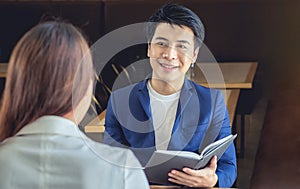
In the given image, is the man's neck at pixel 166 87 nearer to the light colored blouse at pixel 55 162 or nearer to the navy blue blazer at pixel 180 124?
the navy blue blazer at pixel 180 124

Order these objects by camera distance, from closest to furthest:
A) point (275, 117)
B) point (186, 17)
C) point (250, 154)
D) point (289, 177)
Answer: point (186, 17), point (289, 177), point (275, 117), point (250, 154)

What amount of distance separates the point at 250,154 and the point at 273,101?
40cm

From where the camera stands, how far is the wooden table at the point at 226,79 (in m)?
2.28

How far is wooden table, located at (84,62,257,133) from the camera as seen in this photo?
228 centimetres

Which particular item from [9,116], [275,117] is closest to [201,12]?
[275,117]

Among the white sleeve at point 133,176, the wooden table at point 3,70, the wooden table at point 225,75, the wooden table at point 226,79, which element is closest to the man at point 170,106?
the wooden table at point 226,79

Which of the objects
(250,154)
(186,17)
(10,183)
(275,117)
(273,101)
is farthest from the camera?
(250,154)

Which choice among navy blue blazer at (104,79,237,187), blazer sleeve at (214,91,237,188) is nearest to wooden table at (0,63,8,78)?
navy blue blazer at (104,79,237,187)

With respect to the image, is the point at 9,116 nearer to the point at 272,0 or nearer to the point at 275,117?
the point at 275,117

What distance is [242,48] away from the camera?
3430 millimetres

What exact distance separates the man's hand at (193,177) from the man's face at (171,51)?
39cm

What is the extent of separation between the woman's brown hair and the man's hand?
0.49 m

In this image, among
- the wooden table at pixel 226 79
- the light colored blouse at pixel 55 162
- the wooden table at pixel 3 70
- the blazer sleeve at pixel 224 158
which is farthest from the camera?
the wooden table at pixel 3 70

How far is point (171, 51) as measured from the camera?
171 cm
